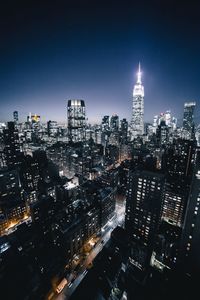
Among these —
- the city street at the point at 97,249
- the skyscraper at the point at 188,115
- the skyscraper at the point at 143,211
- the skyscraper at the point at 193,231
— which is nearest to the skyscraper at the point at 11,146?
the city street at the point at 97,249

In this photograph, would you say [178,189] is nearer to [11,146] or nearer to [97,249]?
[97,249]

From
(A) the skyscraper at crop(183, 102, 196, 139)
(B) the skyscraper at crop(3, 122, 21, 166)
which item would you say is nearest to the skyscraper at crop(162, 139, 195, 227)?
(B) the skyscraper at crop(3, 122, 21, 166)

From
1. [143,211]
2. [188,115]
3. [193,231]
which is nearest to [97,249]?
[143,211]

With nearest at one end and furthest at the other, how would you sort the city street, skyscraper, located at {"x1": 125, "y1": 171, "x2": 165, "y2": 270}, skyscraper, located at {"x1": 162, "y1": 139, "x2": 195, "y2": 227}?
the city street < skyscraper, located at {"x1": 125, "y1": 171, "x2": 165, "y2": 270} < skyscraper, located at {"x1": 162, "y1": 139, "x2": 195, "y2": 227}

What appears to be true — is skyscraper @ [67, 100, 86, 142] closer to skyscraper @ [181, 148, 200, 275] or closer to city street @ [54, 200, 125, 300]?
city street @ [54, 200, 125, 300]

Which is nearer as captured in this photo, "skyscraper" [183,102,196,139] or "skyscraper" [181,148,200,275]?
"skyscraper" [181,148,200,275]

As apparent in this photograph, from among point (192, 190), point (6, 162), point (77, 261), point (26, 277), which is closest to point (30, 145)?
point (6, 162)

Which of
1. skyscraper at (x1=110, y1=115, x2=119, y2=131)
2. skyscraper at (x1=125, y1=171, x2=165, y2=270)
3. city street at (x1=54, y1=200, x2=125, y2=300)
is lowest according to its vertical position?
city street at (x1=54, y1=200, x2=125, y2=300)

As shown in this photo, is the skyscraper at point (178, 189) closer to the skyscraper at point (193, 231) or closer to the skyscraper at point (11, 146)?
the skyscraper at point (193, 231)

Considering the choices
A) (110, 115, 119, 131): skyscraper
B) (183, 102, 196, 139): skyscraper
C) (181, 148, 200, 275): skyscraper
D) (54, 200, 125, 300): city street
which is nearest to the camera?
(181, 148, 200, 275): skyscraper

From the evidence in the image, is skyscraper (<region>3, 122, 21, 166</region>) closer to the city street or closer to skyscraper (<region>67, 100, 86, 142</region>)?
the city street

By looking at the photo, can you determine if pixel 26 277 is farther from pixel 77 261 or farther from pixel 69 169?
pixel 69 169

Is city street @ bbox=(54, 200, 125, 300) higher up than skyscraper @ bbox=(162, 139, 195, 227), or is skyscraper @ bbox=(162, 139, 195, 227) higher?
skyscraper @ bbox=(162, 139, 195, 227)
